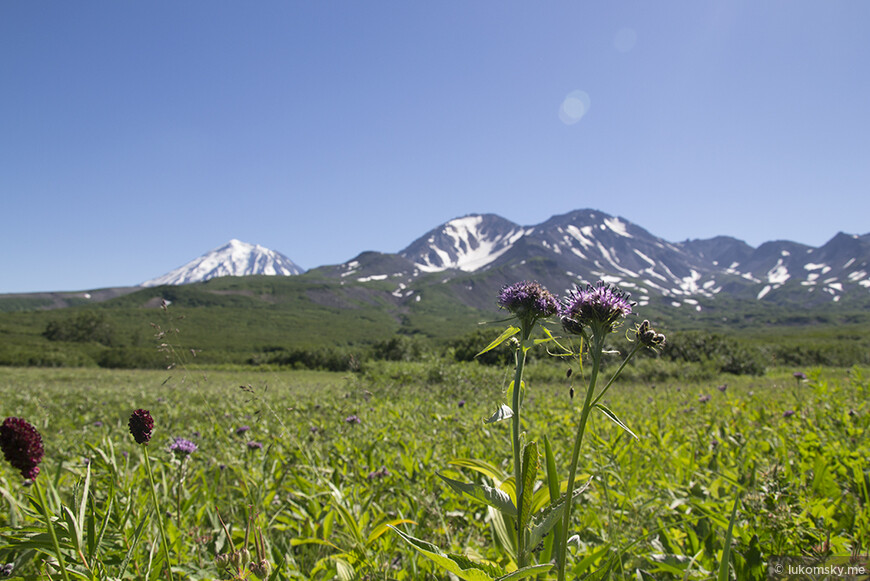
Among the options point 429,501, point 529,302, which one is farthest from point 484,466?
point 429,501

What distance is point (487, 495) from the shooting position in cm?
102

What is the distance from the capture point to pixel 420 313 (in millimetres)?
171500

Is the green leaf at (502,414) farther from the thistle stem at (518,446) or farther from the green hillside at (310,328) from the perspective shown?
the green hillside at (310,328)

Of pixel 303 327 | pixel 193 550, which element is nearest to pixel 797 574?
pixel 193 550

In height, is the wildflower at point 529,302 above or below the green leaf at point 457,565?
above

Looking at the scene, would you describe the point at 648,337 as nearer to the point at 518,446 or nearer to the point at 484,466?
the point at 518,446

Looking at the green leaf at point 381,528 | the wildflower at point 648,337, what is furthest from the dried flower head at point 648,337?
the green leaf at point 381,528

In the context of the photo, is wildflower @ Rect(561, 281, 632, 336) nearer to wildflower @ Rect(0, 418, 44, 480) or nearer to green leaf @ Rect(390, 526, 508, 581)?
green leaf @ Rect(390, 526, 508, 581)

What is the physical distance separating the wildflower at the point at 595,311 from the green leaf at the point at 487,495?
46 centimetres

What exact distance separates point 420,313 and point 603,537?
170 m

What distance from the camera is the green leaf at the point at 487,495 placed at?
102 cm

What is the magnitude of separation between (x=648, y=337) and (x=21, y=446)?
158cm

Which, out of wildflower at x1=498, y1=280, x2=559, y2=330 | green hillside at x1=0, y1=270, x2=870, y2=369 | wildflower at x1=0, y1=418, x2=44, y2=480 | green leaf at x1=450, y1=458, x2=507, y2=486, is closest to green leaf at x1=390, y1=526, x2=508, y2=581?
green leaf at x1=450, y1=458, x2=507, y2=486

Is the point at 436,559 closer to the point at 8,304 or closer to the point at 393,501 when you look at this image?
the point at 393,501
